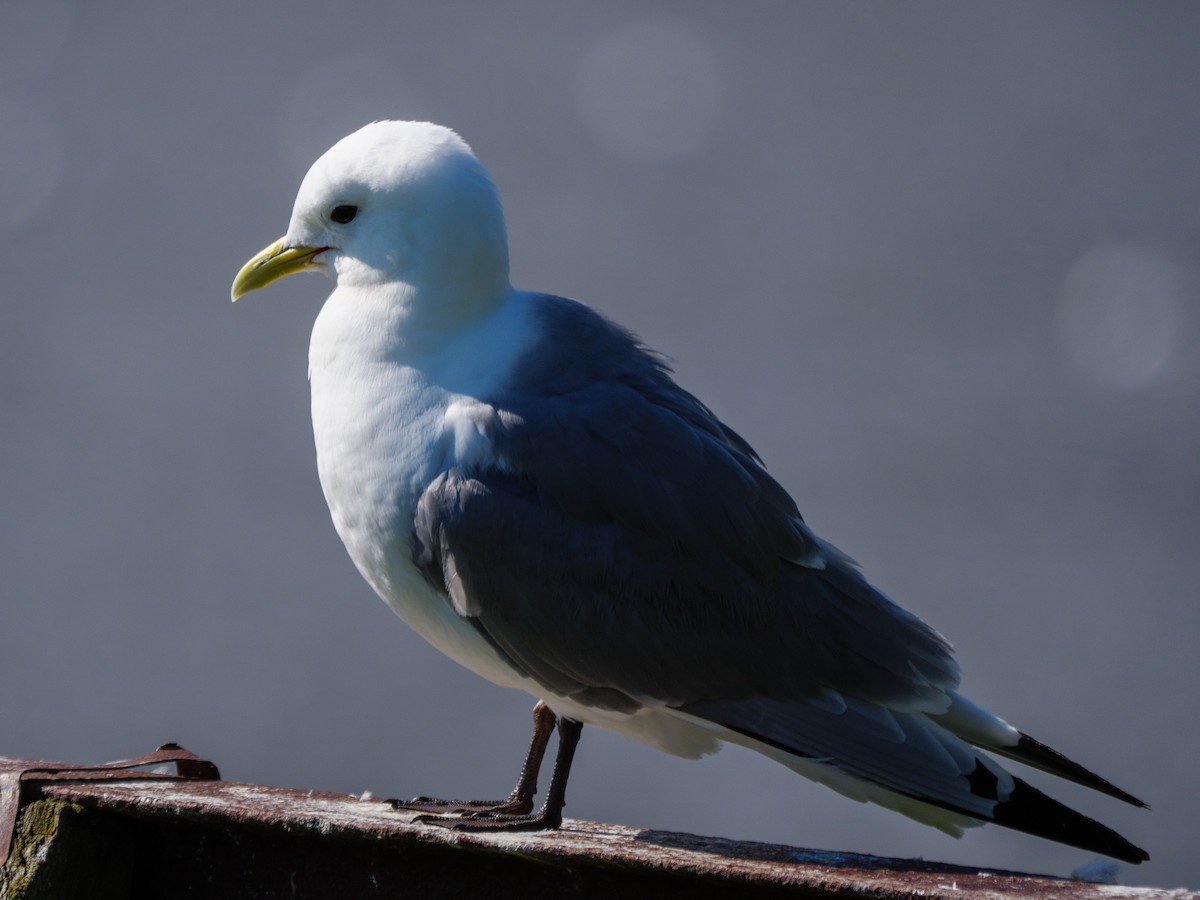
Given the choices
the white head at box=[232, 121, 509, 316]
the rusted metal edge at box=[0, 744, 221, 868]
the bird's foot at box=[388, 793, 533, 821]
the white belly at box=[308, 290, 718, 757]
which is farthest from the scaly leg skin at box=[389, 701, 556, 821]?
the white head at box=[232, 121, 509, 316]

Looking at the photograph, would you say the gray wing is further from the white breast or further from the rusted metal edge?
the rusted metal edge

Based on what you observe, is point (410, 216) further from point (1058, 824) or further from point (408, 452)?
point (1058, 824)

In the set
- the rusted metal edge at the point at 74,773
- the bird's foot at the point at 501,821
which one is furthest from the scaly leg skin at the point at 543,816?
the rusted metal edge at the point at 74,773

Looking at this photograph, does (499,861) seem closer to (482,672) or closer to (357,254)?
(482,672)

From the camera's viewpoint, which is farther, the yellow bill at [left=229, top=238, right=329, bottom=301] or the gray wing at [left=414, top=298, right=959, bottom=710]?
the yellow bill at [left=229, top=238, right=329, bottom=301]

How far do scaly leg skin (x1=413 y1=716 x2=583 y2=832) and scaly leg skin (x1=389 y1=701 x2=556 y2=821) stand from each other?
0.03 feet

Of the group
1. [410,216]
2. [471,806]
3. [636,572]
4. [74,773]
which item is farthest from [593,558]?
[74,773]

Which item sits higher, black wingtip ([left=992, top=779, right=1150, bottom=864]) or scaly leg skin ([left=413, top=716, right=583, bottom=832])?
black wingtip ([left=992, top=779, right=1150, bottom=864])

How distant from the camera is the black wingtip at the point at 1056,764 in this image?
144 centimetres

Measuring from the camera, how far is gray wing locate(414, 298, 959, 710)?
4.98ft

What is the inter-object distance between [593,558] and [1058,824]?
53 cm

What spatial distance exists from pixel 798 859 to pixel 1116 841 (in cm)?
34

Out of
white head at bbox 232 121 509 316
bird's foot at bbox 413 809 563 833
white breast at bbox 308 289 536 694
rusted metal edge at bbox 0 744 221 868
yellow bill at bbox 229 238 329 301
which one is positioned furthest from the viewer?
yellow bill at bbox 229 238 329 301

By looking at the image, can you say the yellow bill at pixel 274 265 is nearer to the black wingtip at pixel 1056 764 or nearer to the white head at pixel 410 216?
the white head at pixel 410 216
